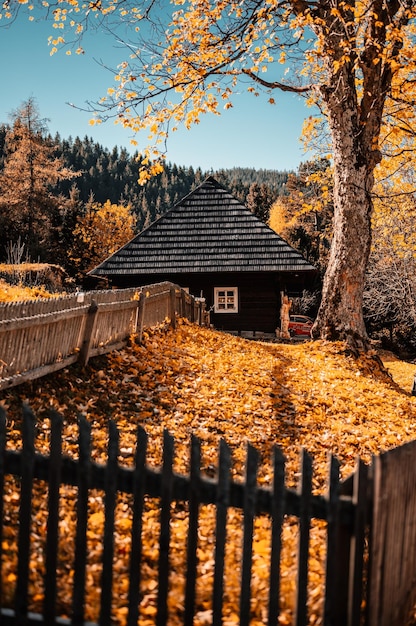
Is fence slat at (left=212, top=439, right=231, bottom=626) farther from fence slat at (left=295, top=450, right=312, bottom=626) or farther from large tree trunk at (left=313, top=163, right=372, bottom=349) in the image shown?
large tree trunk at (left=313, top=163, right=372, bottom=349)

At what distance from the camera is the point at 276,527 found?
2787 millimetres

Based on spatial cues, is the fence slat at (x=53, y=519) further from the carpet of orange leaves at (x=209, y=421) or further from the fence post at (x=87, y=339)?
the fence post at (x=87, y=339)

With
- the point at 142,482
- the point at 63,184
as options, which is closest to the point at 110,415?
the point at 142,482

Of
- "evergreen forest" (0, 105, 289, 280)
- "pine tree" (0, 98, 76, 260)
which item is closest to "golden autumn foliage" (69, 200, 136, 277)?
"evergreen forest" (0, 105, 289, 280)

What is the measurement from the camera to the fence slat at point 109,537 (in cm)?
289

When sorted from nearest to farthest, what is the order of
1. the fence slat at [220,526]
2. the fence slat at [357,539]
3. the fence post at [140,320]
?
the fence slat at [357,539] → the fence slat at [220,526] → the fence post at [140,320]

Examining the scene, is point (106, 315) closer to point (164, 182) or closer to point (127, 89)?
point (127, 89)

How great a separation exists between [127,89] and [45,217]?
1321 inches

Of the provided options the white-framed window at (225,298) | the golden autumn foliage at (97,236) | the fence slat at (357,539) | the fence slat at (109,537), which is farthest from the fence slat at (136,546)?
the golden autumn foliage at (97,236)

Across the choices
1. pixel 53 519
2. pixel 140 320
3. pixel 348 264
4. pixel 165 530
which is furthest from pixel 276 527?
pixel 348 264

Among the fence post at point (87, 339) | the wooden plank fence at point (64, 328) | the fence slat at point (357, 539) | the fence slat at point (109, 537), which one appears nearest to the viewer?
the fence slat at point (357, 539)

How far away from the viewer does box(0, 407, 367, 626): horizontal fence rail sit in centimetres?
274

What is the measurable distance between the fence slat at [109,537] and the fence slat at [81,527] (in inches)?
4.6

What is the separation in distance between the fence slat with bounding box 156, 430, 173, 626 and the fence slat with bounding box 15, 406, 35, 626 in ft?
2.51
